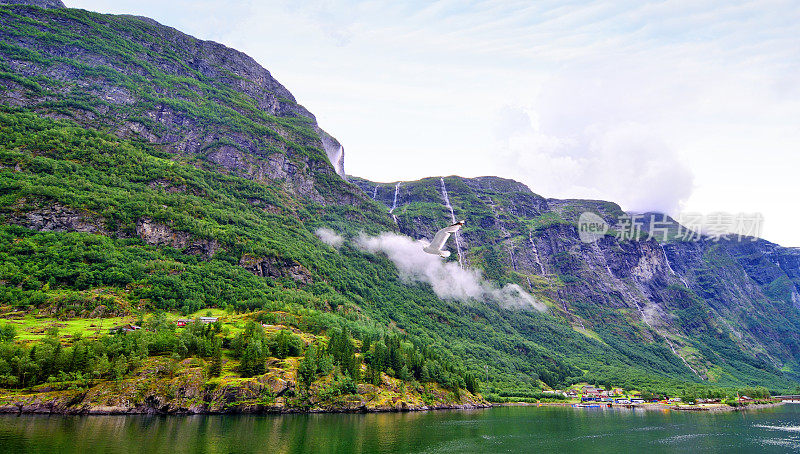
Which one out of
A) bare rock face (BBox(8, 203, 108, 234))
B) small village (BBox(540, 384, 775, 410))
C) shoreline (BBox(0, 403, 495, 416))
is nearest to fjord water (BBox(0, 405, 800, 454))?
shoreline (BBox(0, 403, 495, 416))

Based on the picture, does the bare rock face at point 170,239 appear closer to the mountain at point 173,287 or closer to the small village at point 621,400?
the mountain at point 173,287

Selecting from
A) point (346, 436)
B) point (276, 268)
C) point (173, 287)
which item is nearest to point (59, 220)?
point (173, 287)

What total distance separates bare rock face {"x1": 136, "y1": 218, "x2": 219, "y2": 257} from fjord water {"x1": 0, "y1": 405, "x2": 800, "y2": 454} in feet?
240

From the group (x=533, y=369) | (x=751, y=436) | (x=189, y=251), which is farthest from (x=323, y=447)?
(x=533, y=369)

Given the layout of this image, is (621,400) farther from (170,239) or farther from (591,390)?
(170,239)

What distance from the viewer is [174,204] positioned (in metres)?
136

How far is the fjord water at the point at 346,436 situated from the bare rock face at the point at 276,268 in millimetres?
71439

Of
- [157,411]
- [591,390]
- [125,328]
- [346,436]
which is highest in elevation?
[125,328]

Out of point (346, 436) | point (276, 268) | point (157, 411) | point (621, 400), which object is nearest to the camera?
point (346, 436)

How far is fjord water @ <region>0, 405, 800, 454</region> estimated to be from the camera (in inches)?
1453

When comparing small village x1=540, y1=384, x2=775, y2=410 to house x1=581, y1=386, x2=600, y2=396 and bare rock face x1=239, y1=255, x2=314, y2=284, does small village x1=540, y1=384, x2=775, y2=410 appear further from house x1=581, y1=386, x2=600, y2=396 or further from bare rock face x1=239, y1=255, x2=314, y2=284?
bare rock face x1=239, y1=255, x2=314, y2=284

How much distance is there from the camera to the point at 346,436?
46.5 m

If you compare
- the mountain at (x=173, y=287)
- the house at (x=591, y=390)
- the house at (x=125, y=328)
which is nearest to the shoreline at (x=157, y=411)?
the mountain at (x=173, y=287)

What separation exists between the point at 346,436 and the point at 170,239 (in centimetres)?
10005
